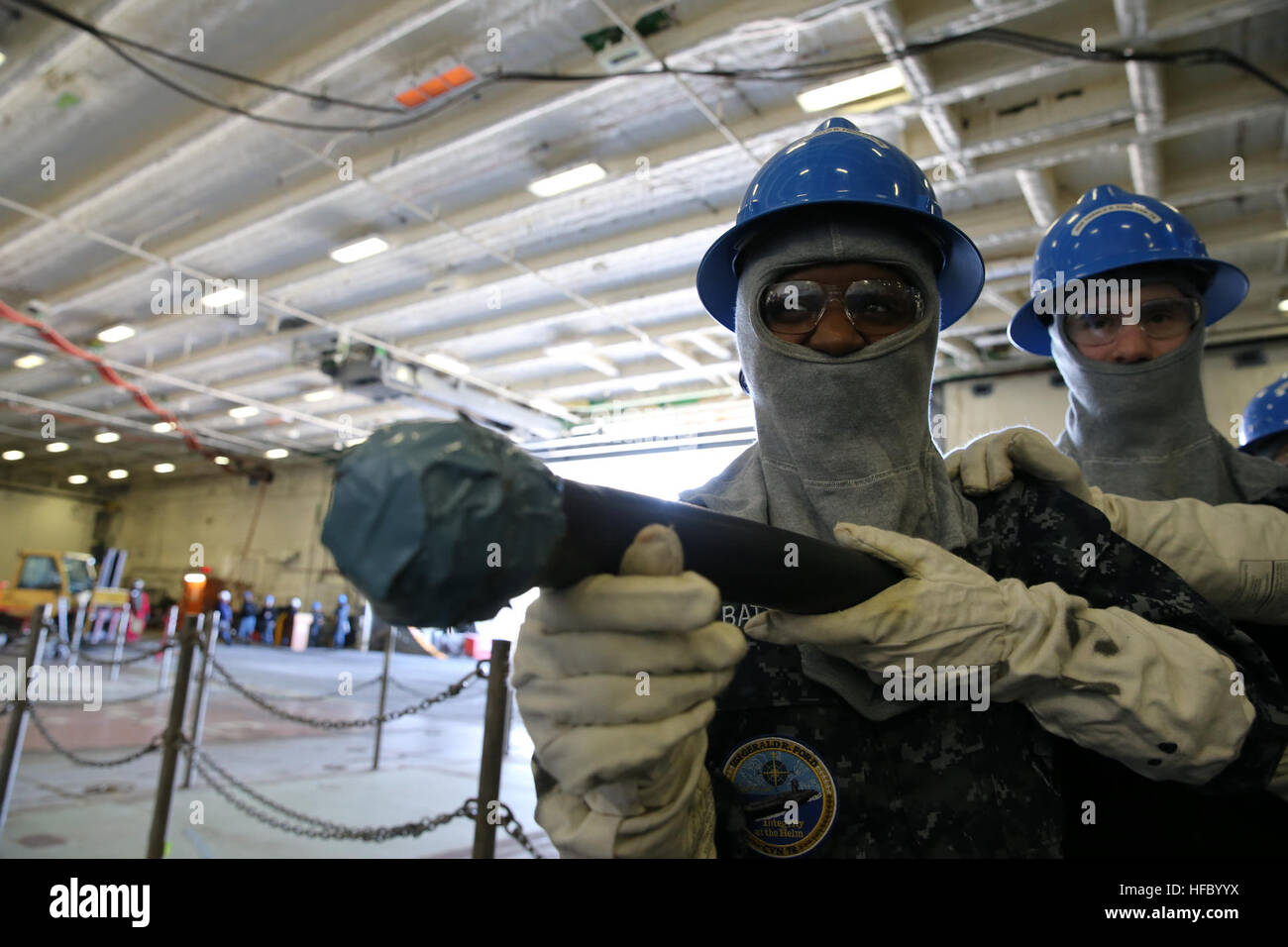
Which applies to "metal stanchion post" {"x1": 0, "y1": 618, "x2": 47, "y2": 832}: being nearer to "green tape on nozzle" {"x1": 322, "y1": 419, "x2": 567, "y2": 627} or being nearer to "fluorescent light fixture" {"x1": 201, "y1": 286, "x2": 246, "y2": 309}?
"green tape on nozzle" {"x1": 322, "y1": 419, "x2": 567, "y2": 627}

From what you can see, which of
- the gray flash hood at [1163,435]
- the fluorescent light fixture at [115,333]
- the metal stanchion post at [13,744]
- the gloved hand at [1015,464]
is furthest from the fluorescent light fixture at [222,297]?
the gloved hand at [1015,464]

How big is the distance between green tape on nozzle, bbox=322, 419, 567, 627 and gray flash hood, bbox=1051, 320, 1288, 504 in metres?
2.23

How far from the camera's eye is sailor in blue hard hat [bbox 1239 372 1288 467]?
3375 millimetres

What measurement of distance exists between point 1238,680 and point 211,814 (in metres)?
4.99

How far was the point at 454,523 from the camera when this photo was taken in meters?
0.62

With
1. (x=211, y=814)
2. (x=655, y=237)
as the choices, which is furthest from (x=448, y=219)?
(x=211, y=814)

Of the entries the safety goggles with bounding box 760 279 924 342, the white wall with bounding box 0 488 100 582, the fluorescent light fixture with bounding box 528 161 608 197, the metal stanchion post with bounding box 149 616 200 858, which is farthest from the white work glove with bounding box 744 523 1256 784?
the white wall with bounding box 0 488 100 582

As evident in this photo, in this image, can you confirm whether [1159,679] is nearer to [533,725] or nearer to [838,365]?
[838,365]

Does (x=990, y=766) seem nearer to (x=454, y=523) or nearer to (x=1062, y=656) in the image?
(x=1062, y=656)

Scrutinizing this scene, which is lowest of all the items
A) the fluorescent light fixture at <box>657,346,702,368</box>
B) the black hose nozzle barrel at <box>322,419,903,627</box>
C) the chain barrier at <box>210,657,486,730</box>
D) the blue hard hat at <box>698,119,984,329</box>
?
the chain barrier at <box>210,657,486,730</box>

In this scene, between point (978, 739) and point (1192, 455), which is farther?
point (1192, 455)

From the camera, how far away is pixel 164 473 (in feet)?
79.7
